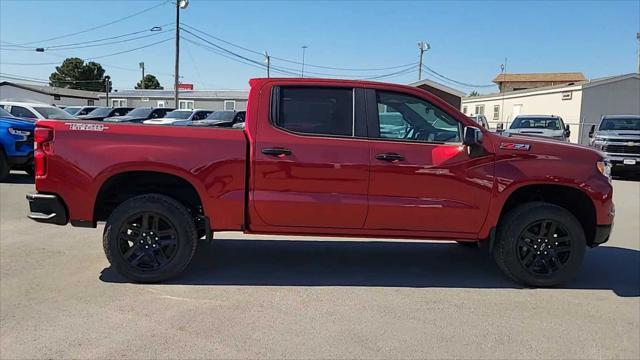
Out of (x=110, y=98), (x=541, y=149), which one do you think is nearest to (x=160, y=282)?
(x=541, y=149)

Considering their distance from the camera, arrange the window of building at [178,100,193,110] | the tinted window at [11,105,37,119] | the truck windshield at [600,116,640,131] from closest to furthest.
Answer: the tinted window at [11,105,37,119]
the truck windshield at [600,116,640,131]
the window of building at [178,100,193,110]

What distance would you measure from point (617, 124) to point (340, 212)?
629 inches

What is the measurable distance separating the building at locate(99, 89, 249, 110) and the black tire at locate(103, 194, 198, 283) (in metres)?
47.0

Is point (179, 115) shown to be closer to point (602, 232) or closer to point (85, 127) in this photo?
point (85, 127)

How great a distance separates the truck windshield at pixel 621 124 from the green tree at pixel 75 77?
85.5 meters

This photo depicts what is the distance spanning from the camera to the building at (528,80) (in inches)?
2660

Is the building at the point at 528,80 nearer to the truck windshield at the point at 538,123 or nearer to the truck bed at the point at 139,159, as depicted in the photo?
the truck windshield at the point at 538,123

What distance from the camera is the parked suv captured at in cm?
1612

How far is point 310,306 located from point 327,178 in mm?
1181

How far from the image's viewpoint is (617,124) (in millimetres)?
17375

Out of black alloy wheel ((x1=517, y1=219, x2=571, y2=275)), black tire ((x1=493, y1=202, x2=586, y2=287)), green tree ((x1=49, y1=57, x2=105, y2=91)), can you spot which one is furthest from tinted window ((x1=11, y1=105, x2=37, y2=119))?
green tree ((x1=49, y1=57, x2=105, y2=91))

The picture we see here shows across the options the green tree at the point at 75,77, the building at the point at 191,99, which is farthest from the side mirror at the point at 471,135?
the green tree at the point at 75,77

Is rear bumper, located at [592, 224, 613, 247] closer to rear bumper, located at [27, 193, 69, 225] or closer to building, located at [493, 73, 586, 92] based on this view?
rear bumper, located at [27, 193, 69, 225]

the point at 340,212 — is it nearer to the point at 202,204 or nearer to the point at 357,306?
the point at 357,306
